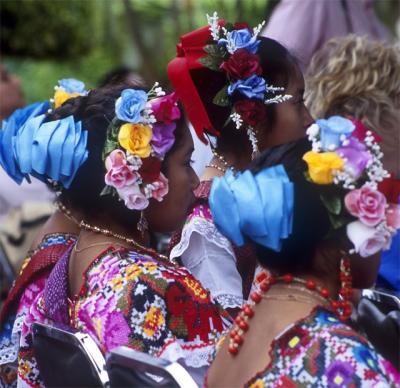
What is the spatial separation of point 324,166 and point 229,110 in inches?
43.3

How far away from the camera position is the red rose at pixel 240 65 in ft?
11.3

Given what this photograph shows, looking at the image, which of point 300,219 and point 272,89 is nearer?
point 300,219

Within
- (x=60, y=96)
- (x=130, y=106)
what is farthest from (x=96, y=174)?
(x=60, y=96)

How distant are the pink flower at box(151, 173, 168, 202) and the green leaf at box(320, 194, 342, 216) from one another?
0.83m

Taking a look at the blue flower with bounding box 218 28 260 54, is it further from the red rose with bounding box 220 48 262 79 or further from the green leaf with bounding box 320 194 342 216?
the green leaf with bounding box 320 194 342 216

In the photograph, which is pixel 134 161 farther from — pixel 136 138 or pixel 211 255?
pixel 211 255

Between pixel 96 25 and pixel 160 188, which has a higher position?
pixel 160 188

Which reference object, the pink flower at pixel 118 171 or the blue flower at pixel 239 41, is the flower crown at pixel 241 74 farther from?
the pink flower at pixel 118 171

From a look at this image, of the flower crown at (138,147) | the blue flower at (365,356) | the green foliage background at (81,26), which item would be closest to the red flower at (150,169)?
the flower crown at (138,147)

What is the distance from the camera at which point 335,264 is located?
8.48 ft

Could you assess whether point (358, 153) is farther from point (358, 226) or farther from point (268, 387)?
point (268, 387)

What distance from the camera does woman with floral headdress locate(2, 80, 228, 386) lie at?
9.56ft

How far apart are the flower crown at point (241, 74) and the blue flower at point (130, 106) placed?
384 mm

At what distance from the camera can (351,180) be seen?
98.9 inches
